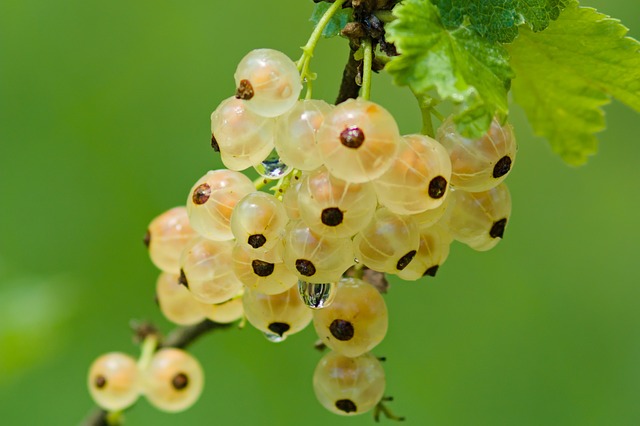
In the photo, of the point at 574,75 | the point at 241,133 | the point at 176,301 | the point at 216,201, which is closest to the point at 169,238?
the point at 176,301

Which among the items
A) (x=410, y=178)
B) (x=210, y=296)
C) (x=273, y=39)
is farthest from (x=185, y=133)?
(x=410, y=178)

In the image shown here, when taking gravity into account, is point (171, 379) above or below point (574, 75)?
below

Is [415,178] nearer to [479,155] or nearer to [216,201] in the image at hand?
[479,155]

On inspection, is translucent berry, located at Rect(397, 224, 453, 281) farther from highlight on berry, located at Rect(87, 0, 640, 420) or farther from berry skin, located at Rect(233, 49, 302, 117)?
berry skin, located at Rect(233, 49, 302, 117)

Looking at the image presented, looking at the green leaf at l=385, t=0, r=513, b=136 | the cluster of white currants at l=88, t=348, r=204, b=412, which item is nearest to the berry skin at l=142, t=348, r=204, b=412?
the cluster of white currants at l=88, t=348, r=204, b=412

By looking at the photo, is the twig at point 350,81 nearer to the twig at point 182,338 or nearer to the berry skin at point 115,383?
the twig at point 182,338

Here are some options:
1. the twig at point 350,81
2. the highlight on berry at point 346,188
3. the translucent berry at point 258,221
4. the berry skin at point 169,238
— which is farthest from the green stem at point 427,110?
the berry skin at point 169,238
